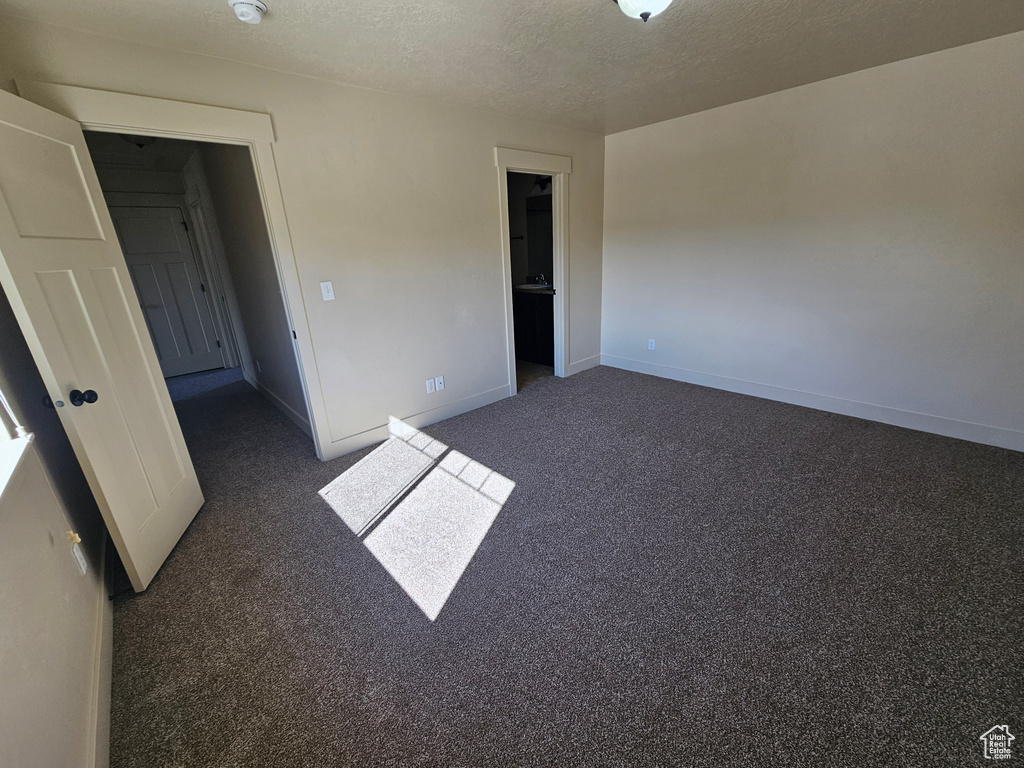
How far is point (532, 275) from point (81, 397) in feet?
15.8

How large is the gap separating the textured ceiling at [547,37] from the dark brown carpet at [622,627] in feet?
8.07

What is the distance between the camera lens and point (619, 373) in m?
4.73

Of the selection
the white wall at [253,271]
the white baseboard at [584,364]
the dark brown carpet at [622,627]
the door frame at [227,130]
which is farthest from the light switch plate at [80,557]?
the white baseboard at [584,364]

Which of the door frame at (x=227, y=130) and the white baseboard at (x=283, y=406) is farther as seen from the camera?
the white baseboard at (x=283, y=406)

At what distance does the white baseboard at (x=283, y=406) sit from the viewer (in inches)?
135

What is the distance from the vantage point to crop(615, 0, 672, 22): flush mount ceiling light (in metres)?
1.57

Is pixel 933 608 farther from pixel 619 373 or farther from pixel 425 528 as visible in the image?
pixel 619 373

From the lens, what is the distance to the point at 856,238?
306cm

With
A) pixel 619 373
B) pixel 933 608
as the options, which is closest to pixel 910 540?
pixel 933 608

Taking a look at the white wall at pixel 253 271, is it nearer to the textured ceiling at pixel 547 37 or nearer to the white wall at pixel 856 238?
the textured ceiling at pixel 547 37

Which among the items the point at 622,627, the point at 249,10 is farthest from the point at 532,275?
the point at 622,627

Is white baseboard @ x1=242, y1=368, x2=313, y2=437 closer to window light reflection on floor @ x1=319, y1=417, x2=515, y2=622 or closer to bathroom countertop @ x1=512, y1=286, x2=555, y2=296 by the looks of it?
window light reflection on floor @ x1=319, y1=417, x2=515, y2=622

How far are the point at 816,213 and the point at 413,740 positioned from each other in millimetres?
4102

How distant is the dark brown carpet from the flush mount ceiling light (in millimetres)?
2304
